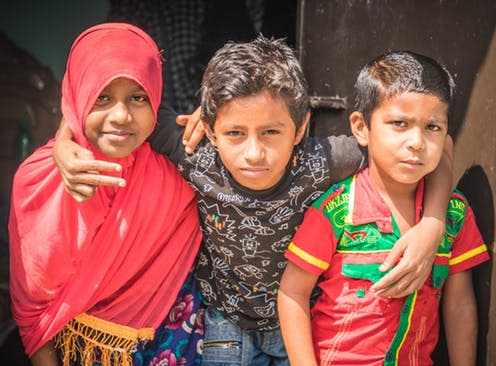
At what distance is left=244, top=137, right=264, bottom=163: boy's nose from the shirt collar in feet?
1.19

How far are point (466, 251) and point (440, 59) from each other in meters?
0.78

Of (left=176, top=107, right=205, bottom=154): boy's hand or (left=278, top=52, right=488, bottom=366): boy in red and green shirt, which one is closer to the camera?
(left=278, top=52, right=488, bottom=366): boy in red and green shirt

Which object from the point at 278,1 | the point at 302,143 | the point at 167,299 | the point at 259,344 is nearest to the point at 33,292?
the point at 167,299

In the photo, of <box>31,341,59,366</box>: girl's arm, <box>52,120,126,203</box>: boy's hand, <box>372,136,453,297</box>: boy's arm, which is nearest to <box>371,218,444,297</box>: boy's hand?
<box>372,136,453,297</box>: boy's arm

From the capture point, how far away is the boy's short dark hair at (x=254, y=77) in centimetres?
187

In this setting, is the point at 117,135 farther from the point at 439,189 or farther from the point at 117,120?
the point at 439,189

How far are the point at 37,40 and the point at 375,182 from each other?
2.49 meters

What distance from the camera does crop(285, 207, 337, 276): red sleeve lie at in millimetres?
1941

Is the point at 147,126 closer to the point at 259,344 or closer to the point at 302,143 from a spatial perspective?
the point at 302,143

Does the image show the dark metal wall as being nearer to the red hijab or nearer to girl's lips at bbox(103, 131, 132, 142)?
the red hijab

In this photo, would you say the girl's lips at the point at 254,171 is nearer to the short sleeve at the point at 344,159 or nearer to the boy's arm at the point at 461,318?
the short sleeve at the point at 344,159

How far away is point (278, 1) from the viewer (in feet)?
11.9

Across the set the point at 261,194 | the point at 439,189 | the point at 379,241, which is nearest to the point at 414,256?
the point at 379,241

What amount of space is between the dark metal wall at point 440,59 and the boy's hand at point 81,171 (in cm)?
109
